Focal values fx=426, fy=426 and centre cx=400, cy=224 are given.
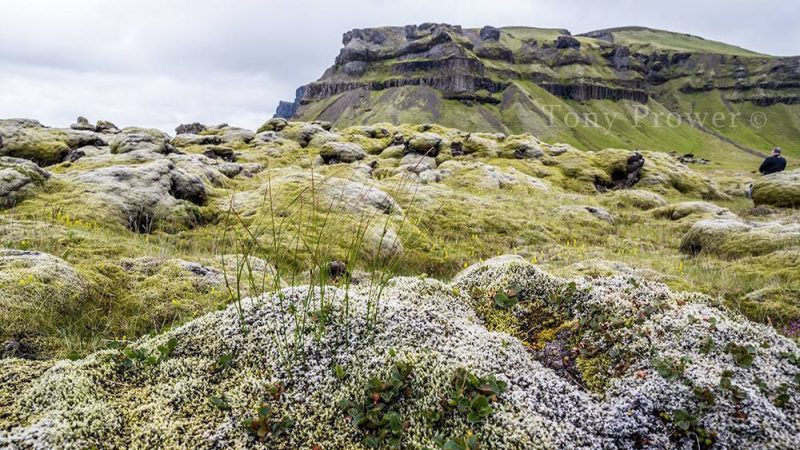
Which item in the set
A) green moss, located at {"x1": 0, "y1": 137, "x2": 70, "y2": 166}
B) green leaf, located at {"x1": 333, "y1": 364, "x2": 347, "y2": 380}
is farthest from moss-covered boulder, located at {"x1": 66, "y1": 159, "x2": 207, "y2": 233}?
green moss, located at {"x1": 0, "y1": 137, "x2": 70, "y2": 166}

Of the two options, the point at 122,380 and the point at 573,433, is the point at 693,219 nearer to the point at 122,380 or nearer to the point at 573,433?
the point at 573,433

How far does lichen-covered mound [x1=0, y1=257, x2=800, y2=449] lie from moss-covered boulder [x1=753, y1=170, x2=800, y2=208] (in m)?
28.6

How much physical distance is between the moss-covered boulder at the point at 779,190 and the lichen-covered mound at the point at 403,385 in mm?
28635

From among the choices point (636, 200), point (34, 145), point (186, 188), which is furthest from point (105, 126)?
point (636, 200)

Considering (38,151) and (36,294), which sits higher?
(38,151)

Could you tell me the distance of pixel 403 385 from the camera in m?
4.79

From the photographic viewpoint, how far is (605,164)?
50156mm

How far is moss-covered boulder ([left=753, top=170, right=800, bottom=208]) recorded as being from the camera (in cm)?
2650

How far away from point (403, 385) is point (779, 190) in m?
33.3

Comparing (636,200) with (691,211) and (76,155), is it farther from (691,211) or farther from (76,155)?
(76,155)

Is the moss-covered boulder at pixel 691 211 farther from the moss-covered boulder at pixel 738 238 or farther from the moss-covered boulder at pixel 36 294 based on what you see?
the moss-covered boulder at pixel 36 294

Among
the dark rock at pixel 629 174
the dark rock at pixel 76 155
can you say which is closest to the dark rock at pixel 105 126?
the dark rock at pixel 76 155

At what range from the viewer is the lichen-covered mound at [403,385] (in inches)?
170

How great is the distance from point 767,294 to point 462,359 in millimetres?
7261
